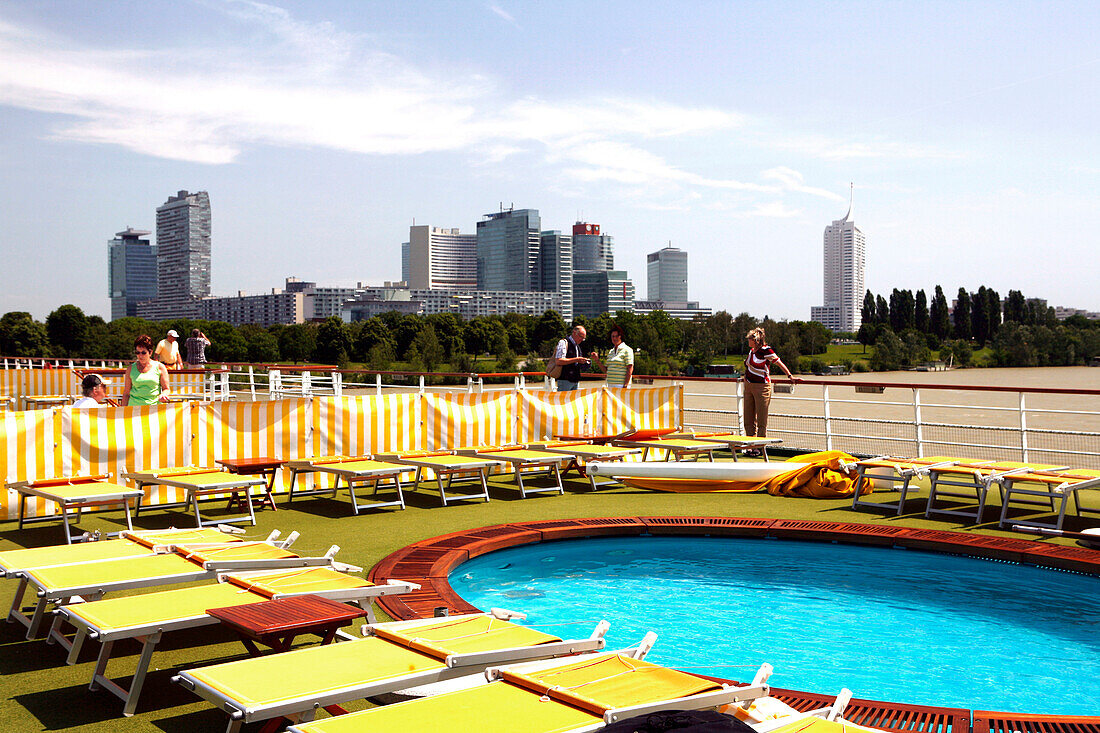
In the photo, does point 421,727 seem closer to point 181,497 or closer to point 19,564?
point 19,564

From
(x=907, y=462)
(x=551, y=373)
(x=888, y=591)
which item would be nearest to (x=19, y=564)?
(x=888, y=591)

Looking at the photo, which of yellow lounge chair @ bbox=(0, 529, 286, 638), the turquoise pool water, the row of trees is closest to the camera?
yellow lounge chair @ bbox=(0, 529, 286, 638)

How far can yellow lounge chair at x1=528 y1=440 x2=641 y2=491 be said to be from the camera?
9759mm

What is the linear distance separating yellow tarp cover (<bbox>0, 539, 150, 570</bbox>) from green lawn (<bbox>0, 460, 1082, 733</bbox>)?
14.4 inches

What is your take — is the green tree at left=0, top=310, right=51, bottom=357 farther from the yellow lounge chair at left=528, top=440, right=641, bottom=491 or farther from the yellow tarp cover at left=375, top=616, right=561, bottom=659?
the yellow tarp cover at left=375, top=616, right=561, bottom=659

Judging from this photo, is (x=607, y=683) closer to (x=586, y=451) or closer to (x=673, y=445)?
(x=586, y=451)

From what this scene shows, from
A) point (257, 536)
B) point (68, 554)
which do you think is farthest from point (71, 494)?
point (68, 554)

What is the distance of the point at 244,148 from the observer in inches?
1126

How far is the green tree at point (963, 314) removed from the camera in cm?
13750

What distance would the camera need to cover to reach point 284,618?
3.44m

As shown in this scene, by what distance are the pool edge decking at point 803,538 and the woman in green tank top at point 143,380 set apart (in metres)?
3.69

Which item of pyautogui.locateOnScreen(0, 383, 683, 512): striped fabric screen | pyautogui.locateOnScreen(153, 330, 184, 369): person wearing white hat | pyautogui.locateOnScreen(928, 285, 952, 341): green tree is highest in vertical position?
pyautogui.locateOnScreen(928, 285, 952, 341): green tree

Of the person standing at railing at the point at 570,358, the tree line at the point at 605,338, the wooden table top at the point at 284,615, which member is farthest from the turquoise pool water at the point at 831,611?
the tree line at the point at 605,338

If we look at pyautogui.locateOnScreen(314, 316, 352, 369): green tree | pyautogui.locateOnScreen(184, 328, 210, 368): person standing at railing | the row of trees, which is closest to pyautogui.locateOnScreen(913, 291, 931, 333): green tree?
the row of trees
